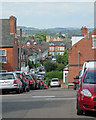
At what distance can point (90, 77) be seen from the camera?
1255cm

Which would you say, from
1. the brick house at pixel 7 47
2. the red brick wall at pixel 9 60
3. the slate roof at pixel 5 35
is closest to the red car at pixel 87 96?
the brick house at pixel 7 47

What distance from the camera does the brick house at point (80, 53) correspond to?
165 ft

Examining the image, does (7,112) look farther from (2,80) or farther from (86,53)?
(86,53)

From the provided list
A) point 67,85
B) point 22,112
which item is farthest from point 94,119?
point 67,85

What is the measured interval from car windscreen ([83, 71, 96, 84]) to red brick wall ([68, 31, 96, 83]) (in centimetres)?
3729

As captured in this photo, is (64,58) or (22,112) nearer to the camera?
(22,112)

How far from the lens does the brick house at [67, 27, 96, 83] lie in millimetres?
50188

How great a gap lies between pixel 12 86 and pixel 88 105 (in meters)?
12.6

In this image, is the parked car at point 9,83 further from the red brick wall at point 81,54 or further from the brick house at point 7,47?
the brick house at point 7,47

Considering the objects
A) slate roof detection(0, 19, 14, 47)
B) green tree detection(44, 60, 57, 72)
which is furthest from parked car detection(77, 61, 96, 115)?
green tree detection(44, 60, 57, 72)

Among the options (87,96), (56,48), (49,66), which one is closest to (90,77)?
(87,96)

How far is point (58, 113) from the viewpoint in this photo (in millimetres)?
12438

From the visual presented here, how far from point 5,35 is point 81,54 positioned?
1217 cm

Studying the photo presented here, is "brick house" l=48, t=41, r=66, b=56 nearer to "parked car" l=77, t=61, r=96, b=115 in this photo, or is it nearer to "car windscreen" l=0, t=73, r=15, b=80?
"car windscreen" l=0, t=73, r=15, b=80
